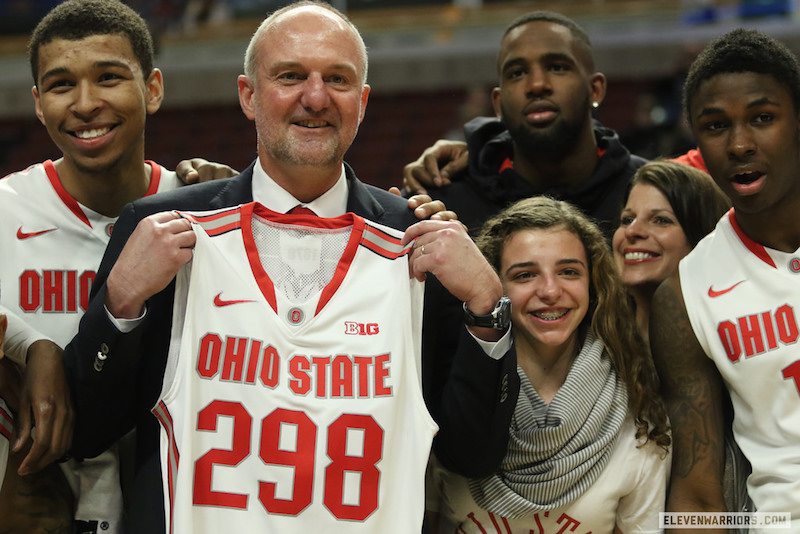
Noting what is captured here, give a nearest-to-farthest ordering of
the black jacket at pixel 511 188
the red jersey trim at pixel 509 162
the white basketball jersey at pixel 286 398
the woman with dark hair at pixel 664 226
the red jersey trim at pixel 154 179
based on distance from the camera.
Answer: the white basketball jersey at pixel 286 398 → the red jersey trim at pixel 154 179 → the woman with dark hair at pixel 664 226 → the black jacket at pixel 511 188 → the red jersey trim at pixel 509 162

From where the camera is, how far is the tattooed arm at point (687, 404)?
2568 millimetres

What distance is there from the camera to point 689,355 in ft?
8.75

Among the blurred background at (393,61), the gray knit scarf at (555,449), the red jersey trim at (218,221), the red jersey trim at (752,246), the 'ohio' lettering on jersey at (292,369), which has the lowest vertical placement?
the gray knit scarf at (555,449)

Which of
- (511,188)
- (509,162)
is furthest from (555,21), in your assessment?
(511,188)

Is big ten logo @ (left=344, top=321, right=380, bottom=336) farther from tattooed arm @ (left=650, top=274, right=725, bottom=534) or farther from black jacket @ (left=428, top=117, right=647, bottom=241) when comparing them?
black jacket @ (left=428, top=117, right=647, bottom=241)

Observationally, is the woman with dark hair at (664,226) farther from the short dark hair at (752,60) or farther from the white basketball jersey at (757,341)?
the short dark hair at (752,60)

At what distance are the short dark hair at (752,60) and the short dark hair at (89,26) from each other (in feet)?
5.57

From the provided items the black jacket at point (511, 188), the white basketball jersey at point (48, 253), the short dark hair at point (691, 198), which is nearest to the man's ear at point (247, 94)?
the white basketball jersey at point (48, 253)

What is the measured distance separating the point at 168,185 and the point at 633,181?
5.13 feet

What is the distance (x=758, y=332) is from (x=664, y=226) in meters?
0.60

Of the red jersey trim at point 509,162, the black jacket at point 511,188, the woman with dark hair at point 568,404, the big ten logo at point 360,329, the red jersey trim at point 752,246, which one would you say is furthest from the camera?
the red jersey trim at point 509,162

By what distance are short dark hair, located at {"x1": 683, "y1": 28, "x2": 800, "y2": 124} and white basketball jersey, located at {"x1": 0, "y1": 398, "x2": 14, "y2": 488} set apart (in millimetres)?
2109

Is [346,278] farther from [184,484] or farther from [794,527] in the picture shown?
[794,527]

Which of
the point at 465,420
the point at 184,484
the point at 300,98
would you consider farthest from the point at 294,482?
the point at 300,98
